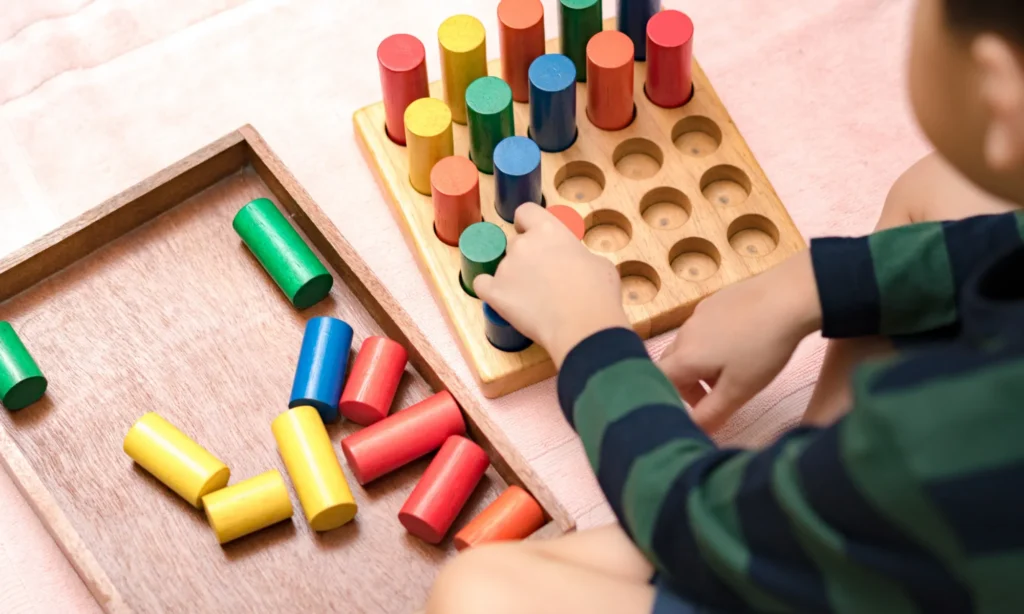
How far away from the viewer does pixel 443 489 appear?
3.12 ft

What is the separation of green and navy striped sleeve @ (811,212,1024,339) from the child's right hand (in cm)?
2

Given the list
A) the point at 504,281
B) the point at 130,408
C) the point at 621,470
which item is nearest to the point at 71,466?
the point at 130,408

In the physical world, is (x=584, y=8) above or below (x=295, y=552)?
above

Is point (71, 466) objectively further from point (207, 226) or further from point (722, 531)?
point (722, 531)

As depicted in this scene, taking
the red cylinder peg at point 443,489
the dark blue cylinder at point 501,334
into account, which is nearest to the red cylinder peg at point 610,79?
the dark blue cylinder at point 501,334

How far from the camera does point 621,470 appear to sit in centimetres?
71

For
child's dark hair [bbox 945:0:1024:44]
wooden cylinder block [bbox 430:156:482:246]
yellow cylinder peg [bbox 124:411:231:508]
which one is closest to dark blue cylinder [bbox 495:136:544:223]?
wooden cylinder block [bbox 430:156:482:246]

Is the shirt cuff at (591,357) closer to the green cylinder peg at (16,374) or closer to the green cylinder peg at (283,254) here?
the green cylinder peg at (283,254)

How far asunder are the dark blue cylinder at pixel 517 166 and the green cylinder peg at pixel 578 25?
0.46 ft

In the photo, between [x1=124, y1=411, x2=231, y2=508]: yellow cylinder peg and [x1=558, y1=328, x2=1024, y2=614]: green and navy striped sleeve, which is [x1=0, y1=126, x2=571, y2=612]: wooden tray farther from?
[x1=558, y1=328, x2=1024, y2=614]: green and navy striped sleeve

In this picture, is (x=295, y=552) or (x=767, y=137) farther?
(x=767, y=137)

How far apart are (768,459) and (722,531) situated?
5 cm

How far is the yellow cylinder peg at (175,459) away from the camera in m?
0.96

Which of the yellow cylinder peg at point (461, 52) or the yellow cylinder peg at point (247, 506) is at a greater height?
the yellow cylinder peg at point (461, 52)
